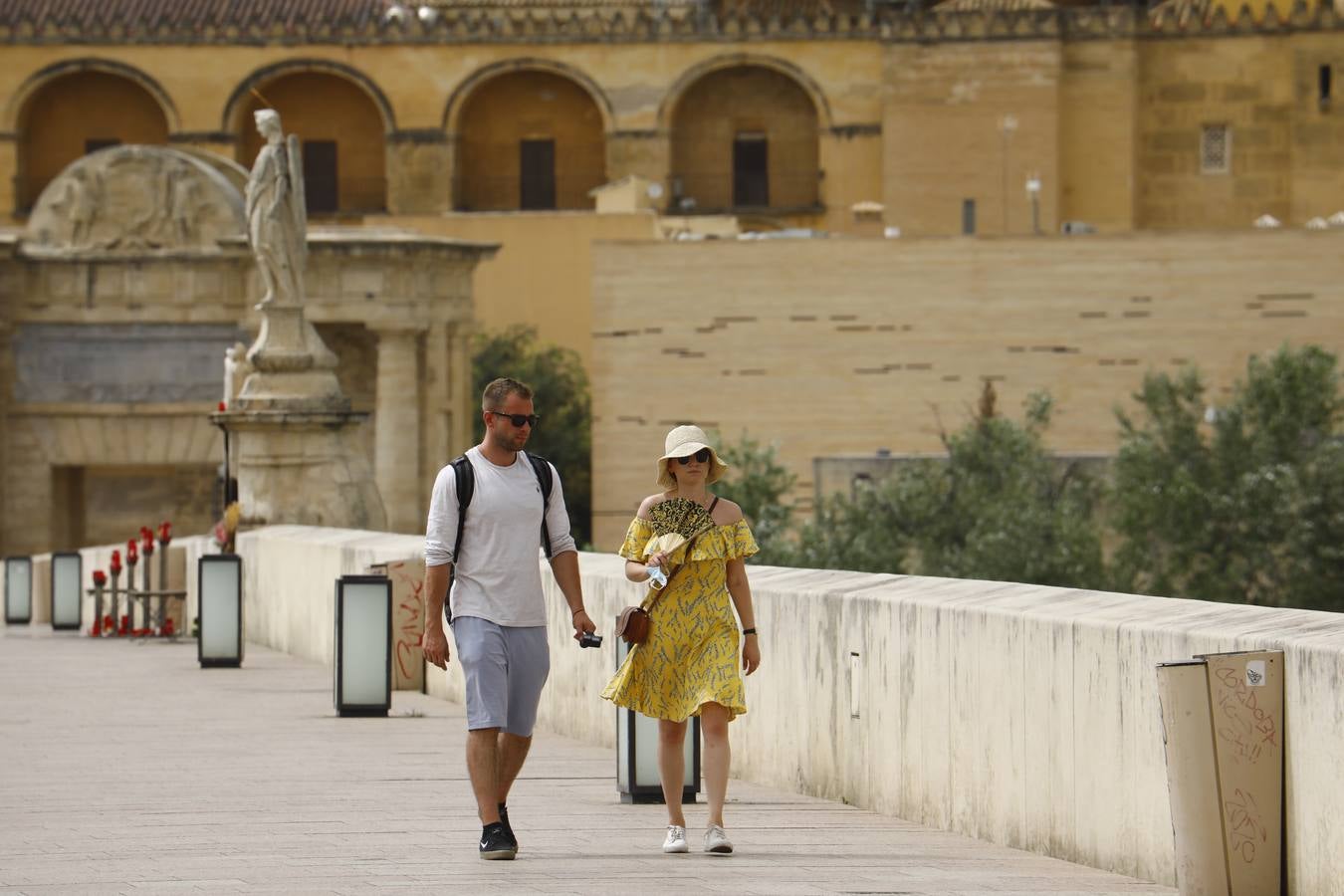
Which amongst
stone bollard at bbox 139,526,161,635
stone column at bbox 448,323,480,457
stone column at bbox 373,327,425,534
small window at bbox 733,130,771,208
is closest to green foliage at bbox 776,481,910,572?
stone column at bbox 448,323,480,457

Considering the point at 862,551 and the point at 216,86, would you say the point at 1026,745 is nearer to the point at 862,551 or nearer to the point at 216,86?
the point at 862,551

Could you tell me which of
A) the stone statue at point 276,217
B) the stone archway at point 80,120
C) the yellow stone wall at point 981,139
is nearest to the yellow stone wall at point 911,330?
the yellow stone wall at point 981,139

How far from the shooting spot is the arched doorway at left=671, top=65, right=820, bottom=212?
65.7 m

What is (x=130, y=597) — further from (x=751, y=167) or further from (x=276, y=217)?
(x=751, y=167)

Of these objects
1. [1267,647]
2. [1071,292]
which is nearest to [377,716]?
[1267,647]

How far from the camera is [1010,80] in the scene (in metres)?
62.2

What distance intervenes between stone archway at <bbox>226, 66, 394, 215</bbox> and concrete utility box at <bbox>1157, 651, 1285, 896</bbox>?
194 ft

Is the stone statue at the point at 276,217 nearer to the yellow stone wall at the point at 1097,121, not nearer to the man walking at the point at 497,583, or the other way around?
the man walking at the point at 497,583

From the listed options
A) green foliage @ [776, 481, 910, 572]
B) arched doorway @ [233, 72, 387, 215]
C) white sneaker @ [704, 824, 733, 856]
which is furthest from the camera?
arched doorway @ [233, 72, 387, 215]

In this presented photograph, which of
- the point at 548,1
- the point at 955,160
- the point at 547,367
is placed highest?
the point at 548,1

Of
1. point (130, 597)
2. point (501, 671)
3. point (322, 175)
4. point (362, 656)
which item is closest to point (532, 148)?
point (322, 175)

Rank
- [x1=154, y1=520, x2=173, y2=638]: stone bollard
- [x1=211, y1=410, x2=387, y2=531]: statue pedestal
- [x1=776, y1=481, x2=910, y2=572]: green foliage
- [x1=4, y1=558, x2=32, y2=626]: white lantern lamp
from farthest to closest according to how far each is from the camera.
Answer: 1. [x1=776, y1=481, x2=910, y2=572]: green foliage
2. [x1=4, y1=558, x2=32, y2=626]: white lantern lamp
3. [x1=211, y1=410, x2=387, y2=531]: statue pedestal
4. [x1=154, y1=520, x2=173, y2=638]: stone bollard

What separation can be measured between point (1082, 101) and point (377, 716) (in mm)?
51061

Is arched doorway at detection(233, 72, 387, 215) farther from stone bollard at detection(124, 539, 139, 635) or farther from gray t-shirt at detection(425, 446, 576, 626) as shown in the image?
gray t-shirt at detection(425, 446, 576, 626)
